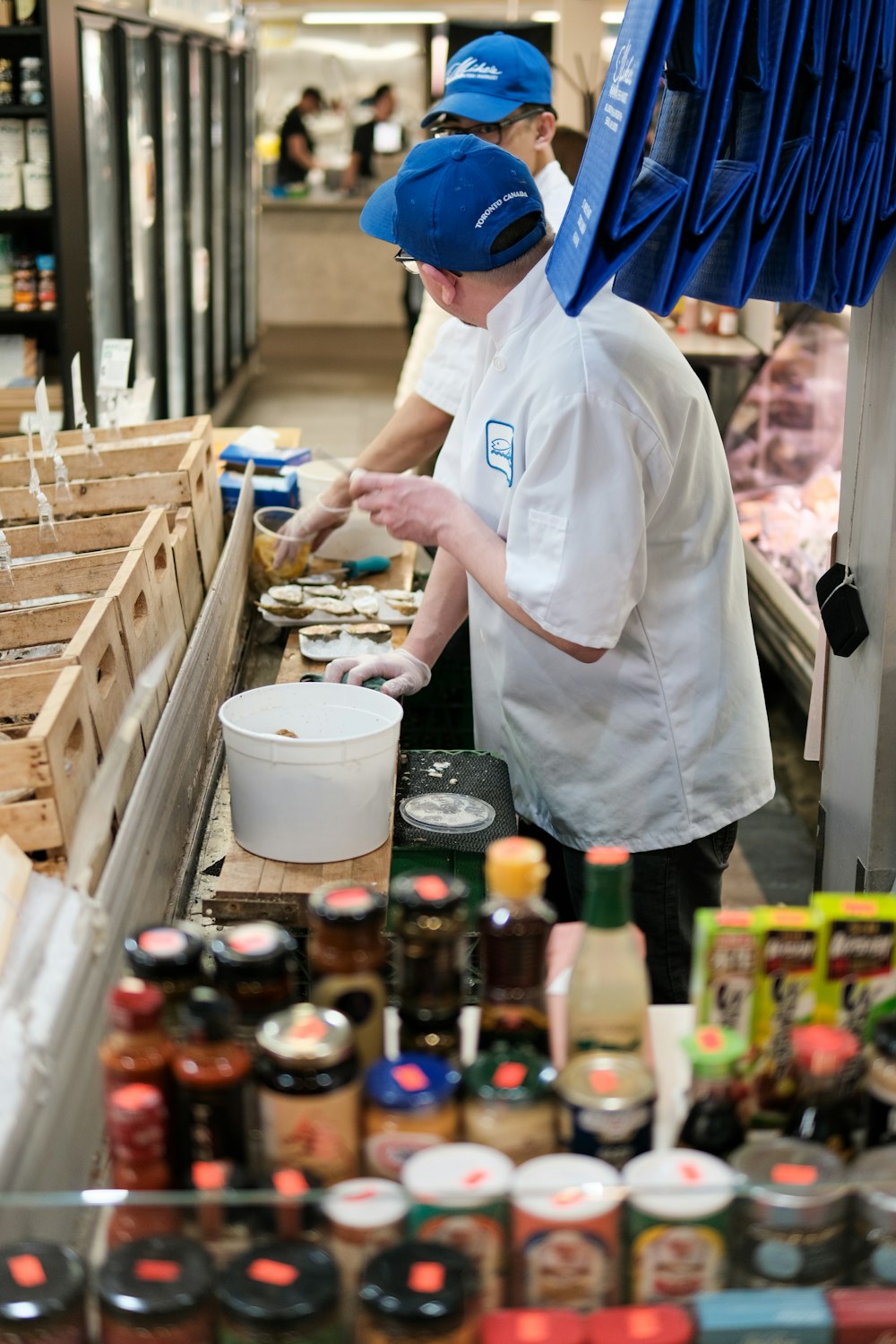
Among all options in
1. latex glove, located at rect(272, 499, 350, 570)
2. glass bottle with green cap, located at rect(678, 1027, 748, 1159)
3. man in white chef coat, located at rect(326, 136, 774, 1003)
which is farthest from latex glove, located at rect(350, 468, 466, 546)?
glass bottle with green cap, located at rect(678, 1027, 748, 1159)

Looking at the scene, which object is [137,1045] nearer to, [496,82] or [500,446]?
[500,446]

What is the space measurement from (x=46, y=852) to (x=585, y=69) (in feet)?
24.6

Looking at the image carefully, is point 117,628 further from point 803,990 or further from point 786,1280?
point 786,1280

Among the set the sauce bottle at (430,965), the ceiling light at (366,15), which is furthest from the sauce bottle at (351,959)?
the ceiling light at (366,15)

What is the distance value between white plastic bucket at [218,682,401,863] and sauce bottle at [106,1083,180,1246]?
1.01 meters

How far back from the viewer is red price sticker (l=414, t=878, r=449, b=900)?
1.28 metres

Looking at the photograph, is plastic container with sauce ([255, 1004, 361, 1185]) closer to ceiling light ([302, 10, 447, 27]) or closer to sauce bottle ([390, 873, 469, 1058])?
sauce bottle ([390, 873, 469, 1058])

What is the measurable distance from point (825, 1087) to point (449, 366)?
2797 mm

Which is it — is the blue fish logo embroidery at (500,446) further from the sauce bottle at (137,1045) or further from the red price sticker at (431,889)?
the sauce bottle at (137,1045)

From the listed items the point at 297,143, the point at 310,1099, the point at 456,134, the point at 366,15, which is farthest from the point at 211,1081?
the point at 366,15

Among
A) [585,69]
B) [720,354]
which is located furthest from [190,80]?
[720,354]

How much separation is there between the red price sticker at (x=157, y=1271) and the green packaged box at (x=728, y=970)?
53cm

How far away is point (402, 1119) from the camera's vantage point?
46.4 inches

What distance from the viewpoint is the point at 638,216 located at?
6.15ft
